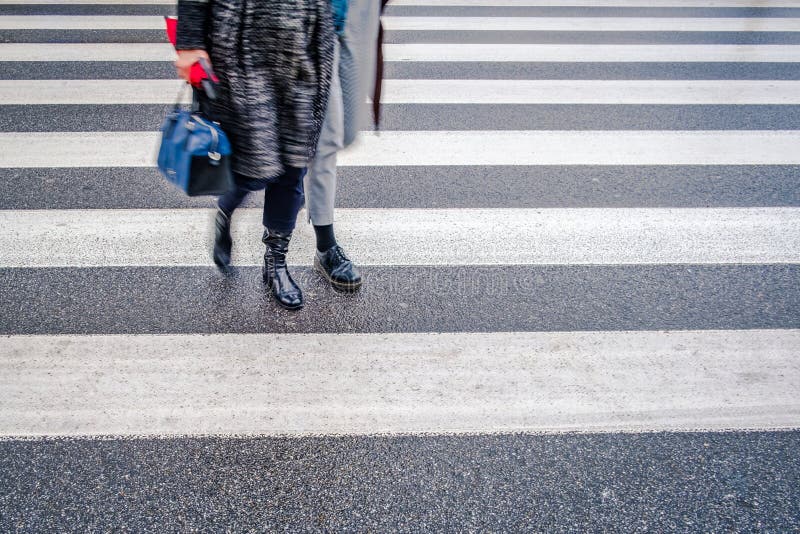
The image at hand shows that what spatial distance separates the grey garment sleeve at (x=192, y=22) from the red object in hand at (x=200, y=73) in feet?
0.10

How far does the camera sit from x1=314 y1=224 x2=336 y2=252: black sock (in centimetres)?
298

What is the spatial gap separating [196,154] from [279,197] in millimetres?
469

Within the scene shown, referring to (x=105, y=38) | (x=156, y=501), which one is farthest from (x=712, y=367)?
(x=105, y=38)

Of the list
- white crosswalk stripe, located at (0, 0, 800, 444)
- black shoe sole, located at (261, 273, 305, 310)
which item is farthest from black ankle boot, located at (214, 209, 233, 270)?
black shoe sole, located at (261, 273, 305, 310)

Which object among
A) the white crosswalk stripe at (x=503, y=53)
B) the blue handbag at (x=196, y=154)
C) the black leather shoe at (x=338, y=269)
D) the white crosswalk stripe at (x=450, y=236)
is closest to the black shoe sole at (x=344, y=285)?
the black leather shoe at (x=338, y=269)

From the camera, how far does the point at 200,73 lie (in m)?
2.34

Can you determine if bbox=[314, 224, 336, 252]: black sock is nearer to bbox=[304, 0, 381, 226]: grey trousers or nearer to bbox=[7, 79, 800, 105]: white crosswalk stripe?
bbox=[304, 0, 381, 226]: grey trousers

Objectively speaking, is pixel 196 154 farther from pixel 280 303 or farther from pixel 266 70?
pixel 280 303

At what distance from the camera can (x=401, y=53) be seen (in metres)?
5.89

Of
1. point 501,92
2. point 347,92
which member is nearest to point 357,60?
point 347,92

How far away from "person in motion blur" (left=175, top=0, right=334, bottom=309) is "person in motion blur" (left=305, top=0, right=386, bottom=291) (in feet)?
0.27

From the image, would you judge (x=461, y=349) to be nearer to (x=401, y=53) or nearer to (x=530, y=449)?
(x=530, y=449)

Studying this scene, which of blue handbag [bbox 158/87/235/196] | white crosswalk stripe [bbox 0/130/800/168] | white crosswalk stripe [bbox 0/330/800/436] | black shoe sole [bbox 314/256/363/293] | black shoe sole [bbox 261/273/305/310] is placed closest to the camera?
white crosswalk stripe [bbox 0/330/800/436]

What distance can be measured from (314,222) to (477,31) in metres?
4.20
